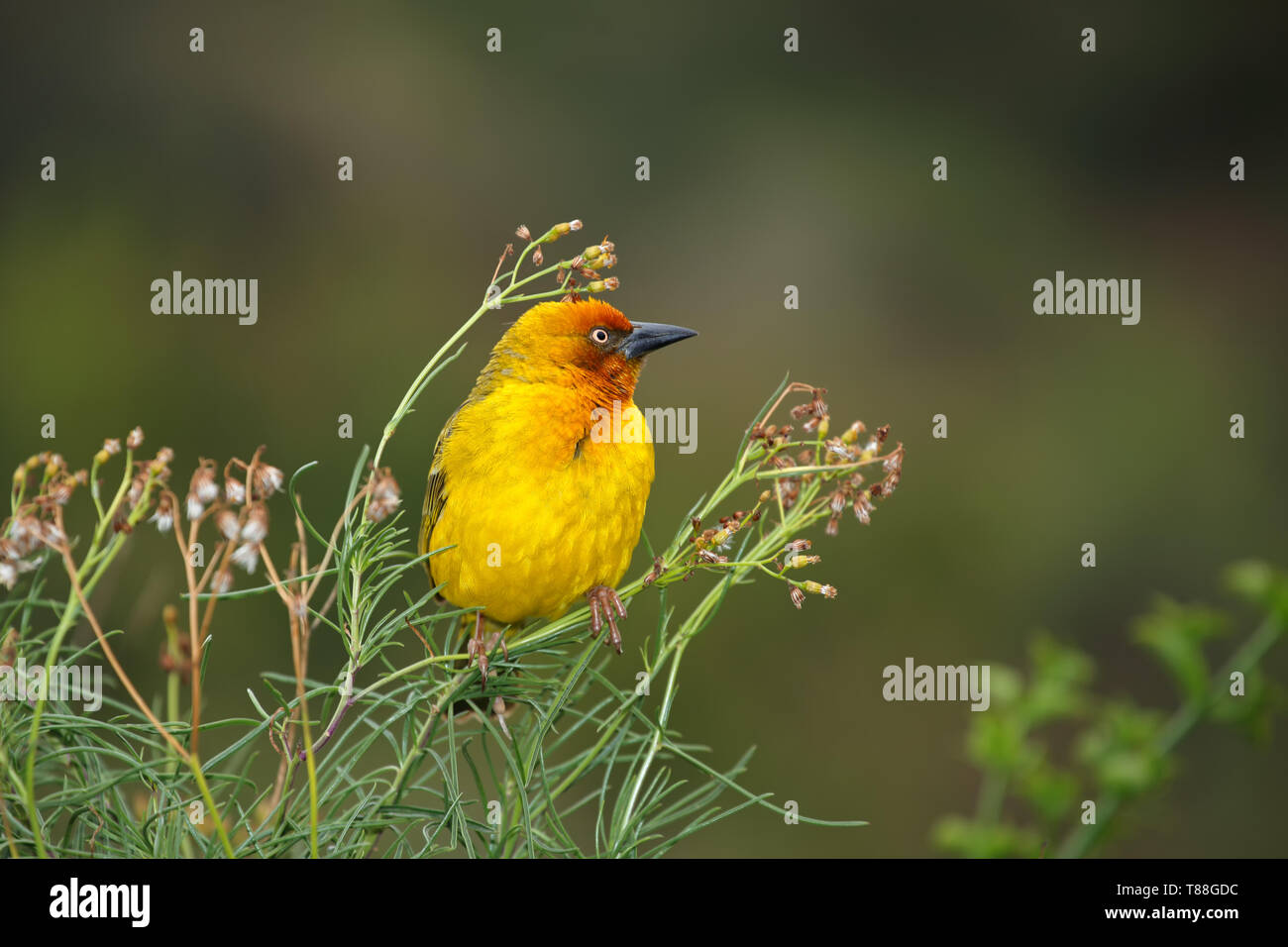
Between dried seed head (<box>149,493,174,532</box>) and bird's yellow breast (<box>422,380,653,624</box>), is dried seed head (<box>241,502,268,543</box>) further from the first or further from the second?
bird's yellow breast (<box>422,380,653,624</box>)

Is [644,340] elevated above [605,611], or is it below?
above

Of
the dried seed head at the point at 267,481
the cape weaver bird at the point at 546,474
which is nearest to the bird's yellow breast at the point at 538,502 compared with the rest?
the cape weaver bird at the point at 546,474

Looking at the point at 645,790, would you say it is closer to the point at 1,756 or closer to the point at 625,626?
the point at 1,756

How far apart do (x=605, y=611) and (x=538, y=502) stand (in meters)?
0.40

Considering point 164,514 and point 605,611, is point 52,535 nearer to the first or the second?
point 164,514

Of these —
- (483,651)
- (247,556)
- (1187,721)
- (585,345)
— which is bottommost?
(1187,721)

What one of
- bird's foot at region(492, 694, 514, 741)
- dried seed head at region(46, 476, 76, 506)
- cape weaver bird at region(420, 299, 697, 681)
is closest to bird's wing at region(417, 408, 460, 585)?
cape weaver bird at region(420, 299, 697, 681)

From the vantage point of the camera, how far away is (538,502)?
265cm

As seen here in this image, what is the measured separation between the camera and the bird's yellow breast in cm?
265

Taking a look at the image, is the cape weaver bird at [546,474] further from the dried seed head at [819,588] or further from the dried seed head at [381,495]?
the dried seed head at [381,495]

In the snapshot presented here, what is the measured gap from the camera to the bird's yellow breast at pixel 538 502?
265 centimetres

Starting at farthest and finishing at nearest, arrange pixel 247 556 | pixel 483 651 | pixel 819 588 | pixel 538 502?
pixel 538 502, pixel 483 651, pixel 819 588, pixel 247 556

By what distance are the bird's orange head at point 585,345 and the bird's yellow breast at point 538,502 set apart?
9 cm

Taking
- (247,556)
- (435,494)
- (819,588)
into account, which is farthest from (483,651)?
(435,494)
